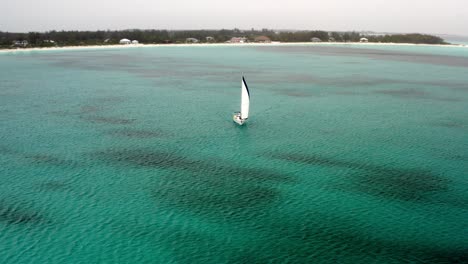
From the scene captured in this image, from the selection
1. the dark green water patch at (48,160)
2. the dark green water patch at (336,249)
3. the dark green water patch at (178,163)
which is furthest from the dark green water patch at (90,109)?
the dark green water patch at (336,249)

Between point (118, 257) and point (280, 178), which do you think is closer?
point (118, 257)

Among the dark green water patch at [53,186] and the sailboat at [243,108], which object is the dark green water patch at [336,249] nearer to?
the dark green water patch at [53,186]

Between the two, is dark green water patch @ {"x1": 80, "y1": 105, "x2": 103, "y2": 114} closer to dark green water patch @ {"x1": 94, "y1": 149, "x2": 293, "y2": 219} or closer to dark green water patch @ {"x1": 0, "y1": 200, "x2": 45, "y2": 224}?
dark green water patch @ {"x1": 94, "y1": 149, "x2": 293, "y2": 219}

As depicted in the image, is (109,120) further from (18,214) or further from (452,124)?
(452,124)

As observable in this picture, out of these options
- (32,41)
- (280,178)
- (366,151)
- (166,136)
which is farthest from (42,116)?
(32,41)

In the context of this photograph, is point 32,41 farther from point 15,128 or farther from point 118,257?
point 118,257

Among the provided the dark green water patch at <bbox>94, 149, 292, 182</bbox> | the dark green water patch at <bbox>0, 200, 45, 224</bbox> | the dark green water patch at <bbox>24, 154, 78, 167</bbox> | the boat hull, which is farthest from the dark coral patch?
the dark green water patch at <bbox>0, 200, 45, 224</bbox>
